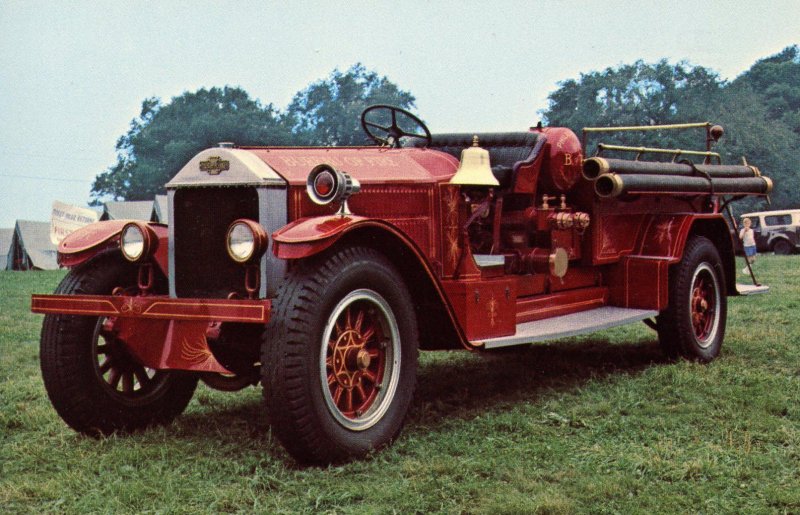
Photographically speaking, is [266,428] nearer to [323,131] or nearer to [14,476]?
[14,476]

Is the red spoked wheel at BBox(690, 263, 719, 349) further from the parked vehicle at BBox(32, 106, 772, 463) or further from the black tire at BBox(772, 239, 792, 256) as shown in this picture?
the black tire at BBox(772, 239, 792, 256)

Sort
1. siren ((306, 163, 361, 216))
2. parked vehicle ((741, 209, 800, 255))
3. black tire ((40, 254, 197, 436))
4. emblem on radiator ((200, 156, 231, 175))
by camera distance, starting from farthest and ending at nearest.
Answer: parked vehicle ((741, 209, 800, 255)) → black tire ((40, 254, 197, 436)) → emblem on radiator ((200, 156, 231, 175)) → siren ((306, 163, 361, 216))

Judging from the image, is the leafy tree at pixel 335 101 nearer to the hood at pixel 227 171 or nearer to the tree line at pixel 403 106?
the tree line at pixel 403 106

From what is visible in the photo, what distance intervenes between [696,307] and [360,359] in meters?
3.93

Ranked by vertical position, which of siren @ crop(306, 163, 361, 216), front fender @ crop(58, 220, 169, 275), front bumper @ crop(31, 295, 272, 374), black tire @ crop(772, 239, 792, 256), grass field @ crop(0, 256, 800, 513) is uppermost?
siren @ crop(306, 163, 361, 216)

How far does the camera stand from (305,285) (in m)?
4.25

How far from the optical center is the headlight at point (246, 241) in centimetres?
454

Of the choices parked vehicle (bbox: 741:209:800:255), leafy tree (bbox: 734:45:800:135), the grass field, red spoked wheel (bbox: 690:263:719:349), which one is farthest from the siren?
leafy tree (bbox: 734:45:800:135)

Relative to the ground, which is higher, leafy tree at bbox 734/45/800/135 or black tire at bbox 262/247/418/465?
leafy tree at bbox 734/45/800/135

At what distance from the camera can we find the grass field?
152 inches

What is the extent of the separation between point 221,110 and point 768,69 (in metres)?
31.1

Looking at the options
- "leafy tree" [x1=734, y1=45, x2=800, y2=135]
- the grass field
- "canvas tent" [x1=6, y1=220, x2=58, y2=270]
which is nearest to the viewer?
the grass field

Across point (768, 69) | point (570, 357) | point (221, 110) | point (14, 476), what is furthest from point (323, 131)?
point (14, 476)

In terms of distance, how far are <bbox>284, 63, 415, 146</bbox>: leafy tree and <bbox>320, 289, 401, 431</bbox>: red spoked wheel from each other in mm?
38433
